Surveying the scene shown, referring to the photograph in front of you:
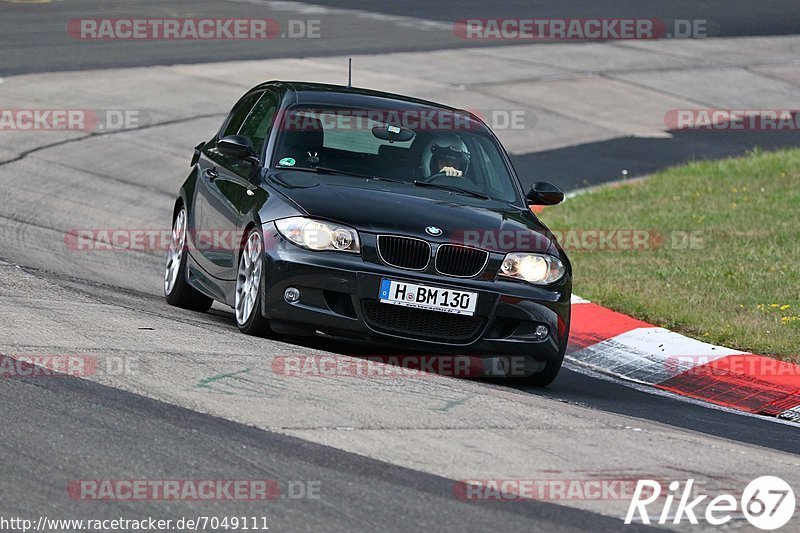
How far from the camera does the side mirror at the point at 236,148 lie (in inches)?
361

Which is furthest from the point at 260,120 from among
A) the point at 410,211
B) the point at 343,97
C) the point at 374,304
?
the point at 374,304

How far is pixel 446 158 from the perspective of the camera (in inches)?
372

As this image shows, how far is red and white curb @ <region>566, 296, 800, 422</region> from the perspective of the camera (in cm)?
931

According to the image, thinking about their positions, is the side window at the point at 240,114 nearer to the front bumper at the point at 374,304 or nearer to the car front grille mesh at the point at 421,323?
the front bumper at the point at 374,304

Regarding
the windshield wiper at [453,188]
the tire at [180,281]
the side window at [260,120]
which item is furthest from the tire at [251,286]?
the tire at [180,281]

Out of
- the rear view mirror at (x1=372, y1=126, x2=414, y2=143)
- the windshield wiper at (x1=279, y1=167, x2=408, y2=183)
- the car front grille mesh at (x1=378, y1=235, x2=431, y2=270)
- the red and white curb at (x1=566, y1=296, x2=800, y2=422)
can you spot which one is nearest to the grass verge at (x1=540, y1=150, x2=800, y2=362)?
the red and white curb at (x1=566, y1=296, x2=800, y2=422)

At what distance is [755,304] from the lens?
1141 centimetres

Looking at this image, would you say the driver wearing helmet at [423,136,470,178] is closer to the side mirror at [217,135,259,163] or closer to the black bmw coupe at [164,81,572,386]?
the black bmw coupe at [164,81,572,386]

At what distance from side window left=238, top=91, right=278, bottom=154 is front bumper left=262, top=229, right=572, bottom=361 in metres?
1.40

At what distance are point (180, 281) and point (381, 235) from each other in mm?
2534

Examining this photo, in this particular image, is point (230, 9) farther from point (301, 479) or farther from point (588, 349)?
point (301, 479)

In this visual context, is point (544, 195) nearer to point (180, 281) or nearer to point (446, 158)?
point (446, 158)

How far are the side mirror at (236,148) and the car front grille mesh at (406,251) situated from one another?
4.78 feet

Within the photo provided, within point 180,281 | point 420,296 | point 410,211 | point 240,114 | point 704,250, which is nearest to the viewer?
point 420,296
